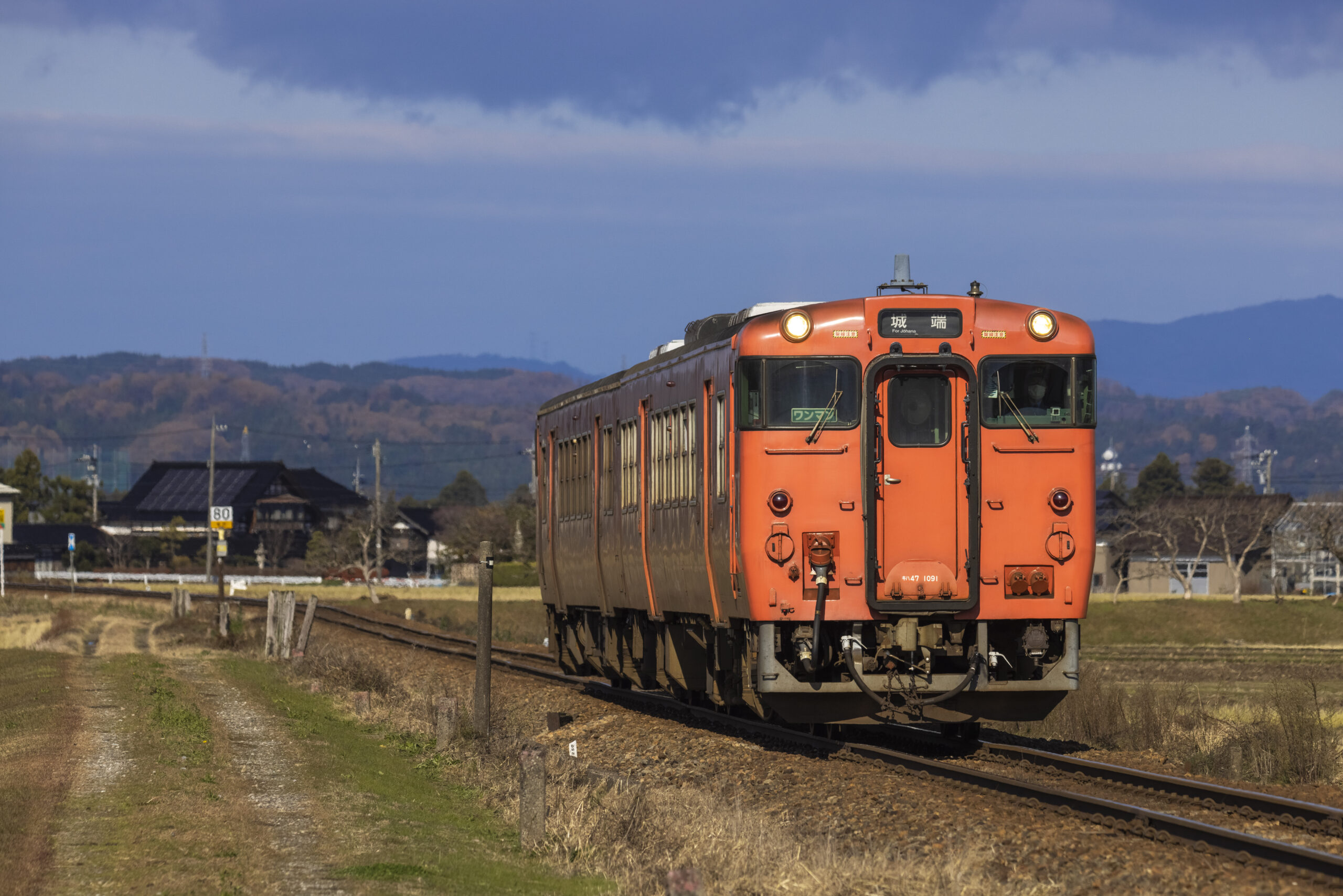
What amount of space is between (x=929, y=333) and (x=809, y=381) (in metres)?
1.18

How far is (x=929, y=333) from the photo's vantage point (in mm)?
15219

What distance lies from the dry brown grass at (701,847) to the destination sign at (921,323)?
14.3 ft

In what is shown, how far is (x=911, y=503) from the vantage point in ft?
49.2

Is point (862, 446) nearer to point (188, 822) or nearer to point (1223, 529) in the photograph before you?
point (188, 822)

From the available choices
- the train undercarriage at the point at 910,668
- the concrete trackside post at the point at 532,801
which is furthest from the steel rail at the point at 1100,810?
the concrete trackside post at the point at 532,801

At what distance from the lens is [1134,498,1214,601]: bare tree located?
78625 millimetres

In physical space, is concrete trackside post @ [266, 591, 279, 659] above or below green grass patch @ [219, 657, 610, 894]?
above

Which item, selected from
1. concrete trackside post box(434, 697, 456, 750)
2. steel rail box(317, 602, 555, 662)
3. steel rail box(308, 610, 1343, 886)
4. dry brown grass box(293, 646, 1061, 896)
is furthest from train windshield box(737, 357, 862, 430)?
steel rail box(317, 602, 555, 662)

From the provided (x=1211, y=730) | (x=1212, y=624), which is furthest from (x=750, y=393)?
(x=1212, y=624)

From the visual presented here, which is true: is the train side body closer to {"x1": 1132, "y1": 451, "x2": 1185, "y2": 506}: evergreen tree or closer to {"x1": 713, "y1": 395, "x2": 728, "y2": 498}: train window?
{"x1": 713, "y1": 395, "x2": 728, "y2": 498}: train window

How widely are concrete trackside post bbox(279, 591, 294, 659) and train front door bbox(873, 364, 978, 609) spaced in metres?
19.3

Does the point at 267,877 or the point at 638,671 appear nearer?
the point at 267,877

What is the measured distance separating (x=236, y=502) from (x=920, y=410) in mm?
112812

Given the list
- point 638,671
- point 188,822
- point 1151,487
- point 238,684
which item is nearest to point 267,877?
point 188,822
